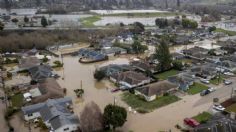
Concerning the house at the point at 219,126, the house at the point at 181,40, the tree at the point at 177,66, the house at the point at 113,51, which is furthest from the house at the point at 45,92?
the house at the point at 181,40

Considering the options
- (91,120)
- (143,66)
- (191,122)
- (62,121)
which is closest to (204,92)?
(191,122)

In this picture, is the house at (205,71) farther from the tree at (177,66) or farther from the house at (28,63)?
the house at (28,63)

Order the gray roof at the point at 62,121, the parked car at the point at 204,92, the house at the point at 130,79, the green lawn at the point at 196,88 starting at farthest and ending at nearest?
the house at the point at 130,79
the green lawn at the point at 196,88
the parked car at the point at 204,92
the gray roof at the point at 62,121

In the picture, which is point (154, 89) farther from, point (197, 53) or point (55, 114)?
point (197, 53)

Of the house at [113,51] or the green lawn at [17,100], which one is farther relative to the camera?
the house at [113,51]

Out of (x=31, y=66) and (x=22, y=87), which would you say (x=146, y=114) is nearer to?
(x=22, y=87)

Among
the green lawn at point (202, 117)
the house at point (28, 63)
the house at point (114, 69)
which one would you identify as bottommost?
the green lawn at point (202, 117)

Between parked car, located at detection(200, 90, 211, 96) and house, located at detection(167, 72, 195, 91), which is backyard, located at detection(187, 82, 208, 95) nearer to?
house, located at detection(167, 72, 195, 91)

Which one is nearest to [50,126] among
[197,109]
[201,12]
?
[197,109]
